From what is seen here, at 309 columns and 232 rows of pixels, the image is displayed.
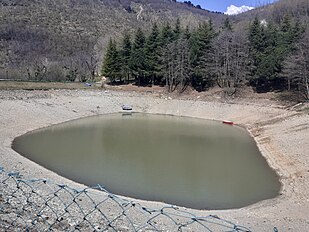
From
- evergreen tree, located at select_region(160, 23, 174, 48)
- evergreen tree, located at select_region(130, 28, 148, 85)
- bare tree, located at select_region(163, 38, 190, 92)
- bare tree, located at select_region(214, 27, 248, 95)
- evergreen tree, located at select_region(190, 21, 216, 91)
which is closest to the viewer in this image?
bare tree, located at select_region(214, 27, 248, 95)

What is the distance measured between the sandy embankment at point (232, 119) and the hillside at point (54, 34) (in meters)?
16.3

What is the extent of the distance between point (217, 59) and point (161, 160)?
2138 cm

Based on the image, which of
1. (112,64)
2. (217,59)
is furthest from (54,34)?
(217,59)

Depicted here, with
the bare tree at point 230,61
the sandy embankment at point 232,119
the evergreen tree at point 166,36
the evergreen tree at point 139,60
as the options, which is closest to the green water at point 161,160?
the sandy embankment at point 232,119

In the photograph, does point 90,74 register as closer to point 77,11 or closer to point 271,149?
point 271,149

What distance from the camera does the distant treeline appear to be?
3419 centimetres

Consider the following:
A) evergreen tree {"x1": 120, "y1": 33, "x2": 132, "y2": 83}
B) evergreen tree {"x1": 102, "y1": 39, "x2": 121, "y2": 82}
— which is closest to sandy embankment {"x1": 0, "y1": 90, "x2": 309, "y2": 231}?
evergreen tree {"x1": 120, "y1": 33, "x2": 132, "y2": 83}

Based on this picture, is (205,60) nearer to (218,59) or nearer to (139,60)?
(218,59)

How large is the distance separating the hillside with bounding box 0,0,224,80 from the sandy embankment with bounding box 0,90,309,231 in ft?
53.3

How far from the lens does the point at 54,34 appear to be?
76750mm

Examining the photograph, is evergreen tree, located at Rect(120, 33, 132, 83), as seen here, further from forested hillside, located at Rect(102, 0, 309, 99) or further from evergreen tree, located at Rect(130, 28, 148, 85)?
evergreen tree, located at Rect(130, 28, 148, 85)

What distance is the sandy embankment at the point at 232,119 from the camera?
36.5 ft

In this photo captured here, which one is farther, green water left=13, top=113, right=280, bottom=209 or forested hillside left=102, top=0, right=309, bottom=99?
forested hillside left=102, top=0, right=309, bottom=99

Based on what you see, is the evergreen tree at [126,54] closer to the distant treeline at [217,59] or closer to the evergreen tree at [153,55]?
the distant treeline at [217,59]
